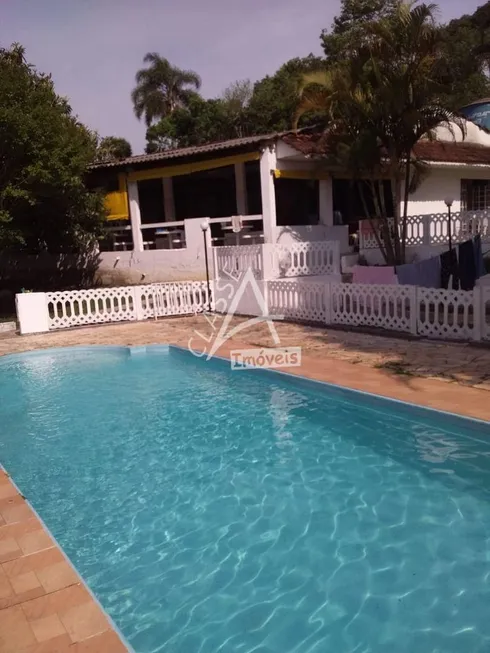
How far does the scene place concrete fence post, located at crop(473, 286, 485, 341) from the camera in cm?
944

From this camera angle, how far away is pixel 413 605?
3969 millimetres

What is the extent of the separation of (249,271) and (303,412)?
7740 millimetres

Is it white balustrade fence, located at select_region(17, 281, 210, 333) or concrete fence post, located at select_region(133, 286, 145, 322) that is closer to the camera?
white balustrade fence, located at select_region(17, 281, 210, 333)

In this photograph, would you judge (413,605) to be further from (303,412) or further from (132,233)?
(132,233)

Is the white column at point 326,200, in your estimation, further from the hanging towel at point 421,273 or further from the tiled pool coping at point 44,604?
the tiled pool coping at point 44,604

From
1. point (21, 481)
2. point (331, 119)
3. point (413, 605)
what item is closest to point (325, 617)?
point (413, 605)

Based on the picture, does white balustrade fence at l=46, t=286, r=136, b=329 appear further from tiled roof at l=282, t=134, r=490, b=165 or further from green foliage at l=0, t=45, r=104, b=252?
tiled roof at l=282, t=134, r=490, b=165

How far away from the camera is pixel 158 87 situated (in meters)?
44.8

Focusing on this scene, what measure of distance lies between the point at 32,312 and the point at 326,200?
427 inches

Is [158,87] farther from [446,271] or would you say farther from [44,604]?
[44,604]

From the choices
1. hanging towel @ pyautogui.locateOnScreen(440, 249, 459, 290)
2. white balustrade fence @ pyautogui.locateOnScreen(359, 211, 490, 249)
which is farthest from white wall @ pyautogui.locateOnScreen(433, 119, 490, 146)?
hanging towel @ pyautogui.locateOnScreen(440, 249, 459, 290)
